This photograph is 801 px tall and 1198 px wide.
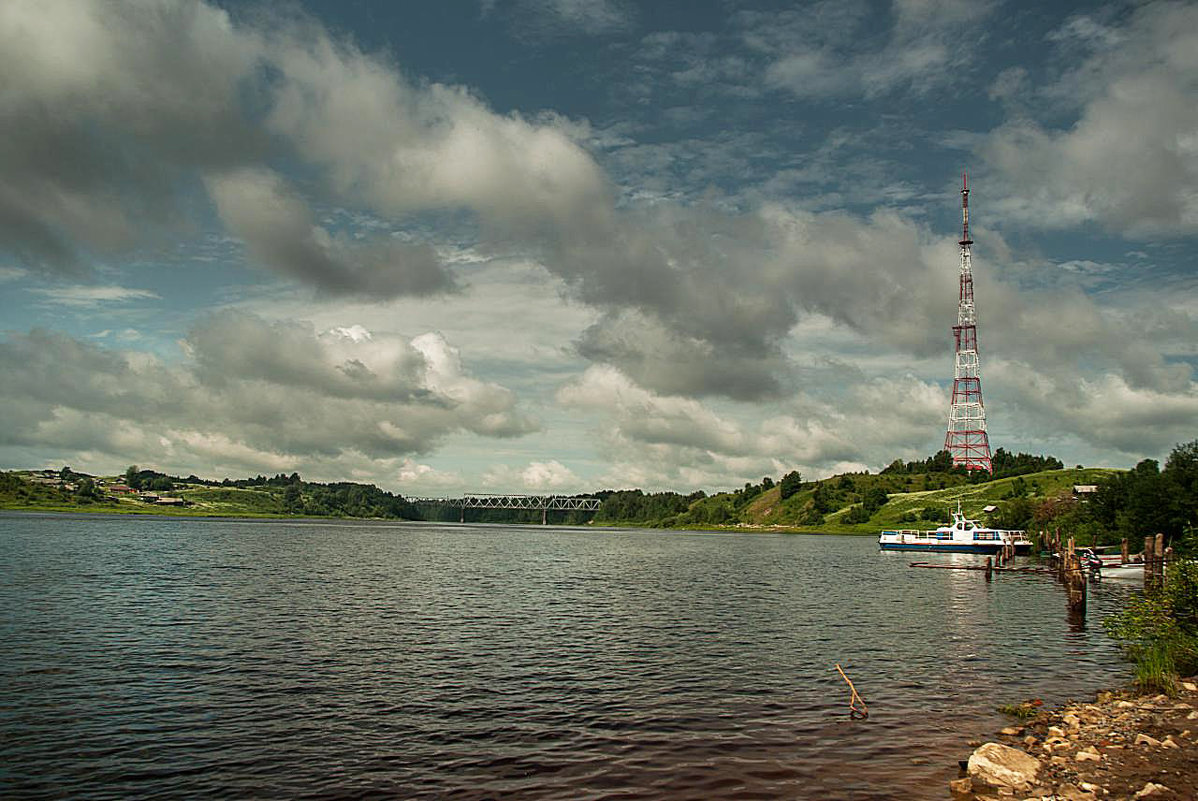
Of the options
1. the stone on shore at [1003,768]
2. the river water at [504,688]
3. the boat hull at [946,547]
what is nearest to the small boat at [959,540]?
the boat hull at [946,547]

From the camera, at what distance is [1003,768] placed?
21.5 m

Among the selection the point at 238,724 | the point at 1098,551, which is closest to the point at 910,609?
the point at 238,724

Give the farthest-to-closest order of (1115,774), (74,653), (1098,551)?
(1098,551) < (74,653) < (1115,774)

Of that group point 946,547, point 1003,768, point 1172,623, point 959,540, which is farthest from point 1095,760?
point 946,547

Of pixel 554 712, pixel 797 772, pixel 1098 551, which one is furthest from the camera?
pixel 1098 551

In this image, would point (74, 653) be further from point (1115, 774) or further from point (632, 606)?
point (1115, 774)

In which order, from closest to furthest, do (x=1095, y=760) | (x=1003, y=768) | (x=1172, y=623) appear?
(x=1003, y=768) < (x=1095, y=760) < (x=1172, y=623)

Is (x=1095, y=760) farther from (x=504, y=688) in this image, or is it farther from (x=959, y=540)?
(x=959, y=540)

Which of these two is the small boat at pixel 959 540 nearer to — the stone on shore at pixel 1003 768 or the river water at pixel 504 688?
the river water at pixel 504 688

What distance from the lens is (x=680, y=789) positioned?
22.4 meters

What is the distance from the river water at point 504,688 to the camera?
2344 centimetres

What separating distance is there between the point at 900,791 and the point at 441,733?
15167mm

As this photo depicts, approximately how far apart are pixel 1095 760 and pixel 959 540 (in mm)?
167762

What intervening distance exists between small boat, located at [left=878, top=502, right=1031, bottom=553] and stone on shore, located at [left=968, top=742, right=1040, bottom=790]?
151182mm
